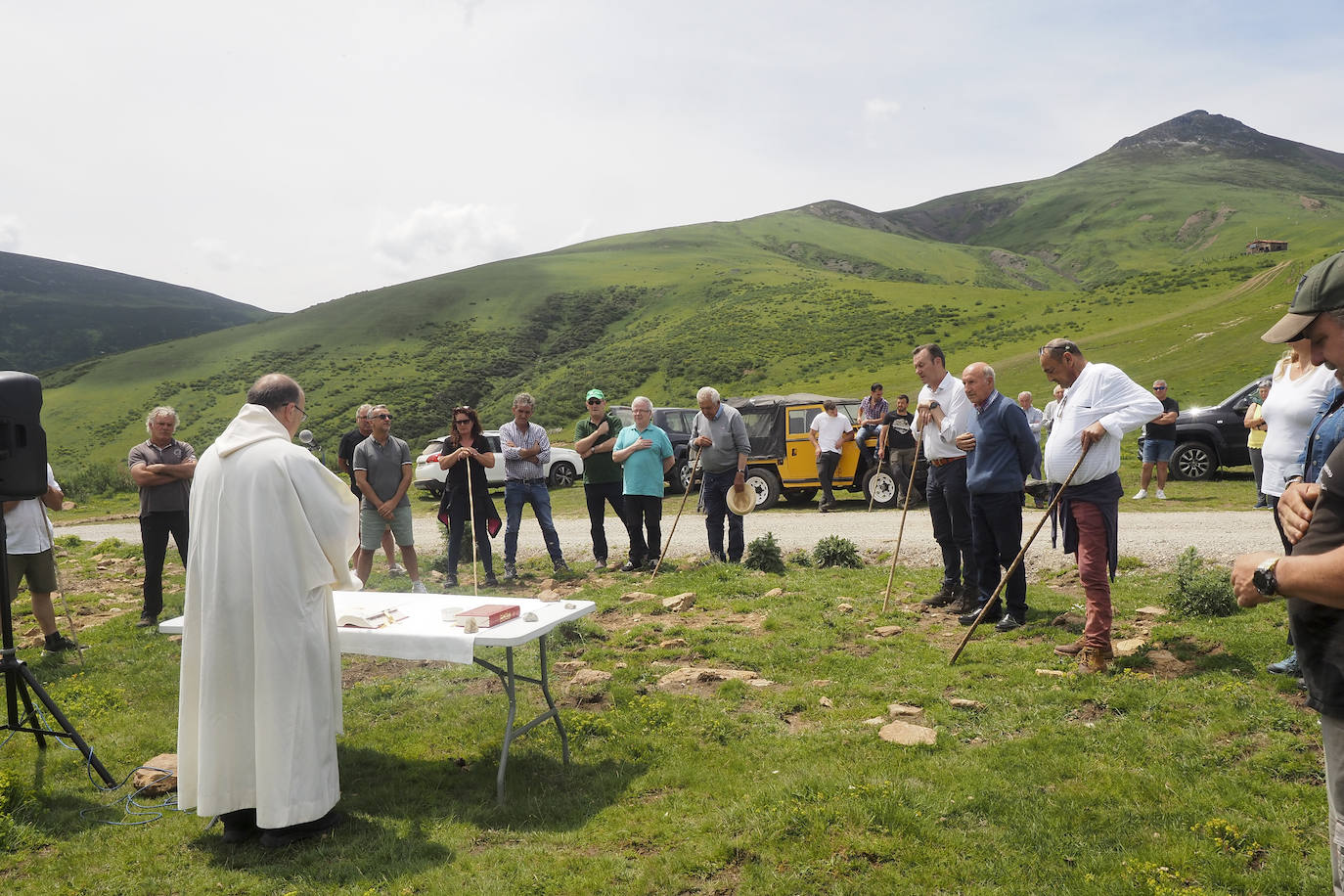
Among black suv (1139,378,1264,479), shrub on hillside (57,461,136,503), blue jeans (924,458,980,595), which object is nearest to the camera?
blue jeans (924,458,980,595)

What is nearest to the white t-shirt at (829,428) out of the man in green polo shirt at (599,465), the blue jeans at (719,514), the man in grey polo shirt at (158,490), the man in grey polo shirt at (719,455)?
the blue jeans at (719,514)

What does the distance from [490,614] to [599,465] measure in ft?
18.5

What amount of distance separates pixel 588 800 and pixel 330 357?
75.5 m

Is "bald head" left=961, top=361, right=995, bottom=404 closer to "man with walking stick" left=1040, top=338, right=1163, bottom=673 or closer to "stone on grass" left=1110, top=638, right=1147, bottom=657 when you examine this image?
"man with walking stick" left=1040, top=338, right=1163, bottom=673

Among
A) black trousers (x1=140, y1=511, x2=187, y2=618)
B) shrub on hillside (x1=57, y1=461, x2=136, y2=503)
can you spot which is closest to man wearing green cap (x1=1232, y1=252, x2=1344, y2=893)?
black trousers (x1=140, y1=511, x2=187, y2=618)

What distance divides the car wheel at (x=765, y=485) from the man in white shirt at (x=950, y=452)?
8.10 m

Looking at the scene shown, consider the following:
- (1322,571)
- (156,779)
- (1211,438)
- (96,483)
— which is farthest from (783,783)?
(96,483)

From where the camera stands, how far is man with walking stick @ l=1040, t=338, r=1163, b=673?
5.40m

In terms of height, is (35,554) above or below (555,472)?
above

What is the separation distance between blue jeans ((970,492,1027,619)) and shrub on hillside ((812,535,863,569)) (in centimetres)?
268

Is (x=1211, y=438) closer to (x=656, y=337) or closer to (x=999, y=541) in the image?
(x=999, y=541)

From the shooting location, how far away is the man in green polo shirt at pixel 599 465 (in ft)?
32.6

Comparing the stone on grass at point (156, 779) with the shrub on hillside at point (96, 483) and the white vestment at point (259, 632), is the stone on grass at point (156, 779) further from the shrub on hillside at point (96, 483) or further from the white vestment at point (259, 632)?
the shrub on hillside at point (96, 483)

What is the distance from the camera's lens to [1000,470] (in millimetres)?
6629
